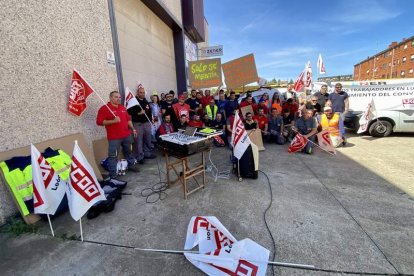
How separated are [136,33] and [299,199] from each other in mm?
6609

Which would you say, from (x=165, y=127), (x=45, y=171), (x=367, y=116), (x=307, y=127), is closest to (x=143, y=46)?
(x=165, y=127)

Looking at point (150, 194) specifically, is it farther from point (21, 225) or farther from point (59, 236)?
point (21, 225)

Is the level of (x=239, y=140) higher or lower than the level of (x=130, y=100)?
lower

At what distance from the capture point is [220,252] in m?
2.07

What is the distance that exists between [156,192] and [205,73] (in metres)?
5.15

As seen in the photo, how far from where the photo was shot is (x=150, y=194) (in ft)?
12.2

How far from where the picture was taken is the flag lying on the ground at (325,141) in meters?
5.75

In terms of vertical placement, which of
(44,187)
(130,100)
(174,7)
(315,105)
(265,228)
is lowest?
(265,228)

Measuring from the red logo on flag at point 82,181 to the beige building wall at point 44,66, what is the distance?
1.35 m

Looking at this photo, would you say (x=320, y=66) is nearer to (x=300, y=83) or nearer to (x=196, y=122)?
(x=300, y=83)

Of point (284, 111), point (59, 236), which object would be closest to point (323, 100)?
point (284, 111)

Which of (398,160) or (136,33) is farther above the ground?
(136,33)

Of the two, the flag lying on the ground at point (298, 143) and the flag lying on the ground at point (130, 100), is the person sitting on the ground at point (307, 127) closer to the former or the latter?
the flag lying on the ground at point (298, 143)

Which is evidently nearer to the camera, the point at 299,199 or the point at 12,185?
the point at 12,185
